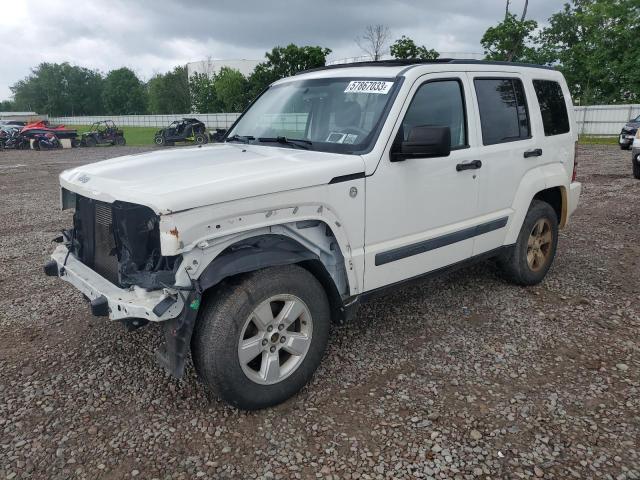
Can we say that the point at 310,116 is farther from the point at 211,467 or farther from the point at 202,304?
the point at 211,467

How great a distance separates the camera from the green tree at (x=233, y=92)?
56.1m

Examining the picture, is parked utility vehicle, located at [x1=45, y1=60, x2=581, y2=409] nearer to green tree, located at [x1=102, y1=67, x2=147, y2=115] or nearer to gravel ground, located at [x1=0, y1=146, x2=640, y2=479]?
gravel ground, located at [x1=0, y1=146, x2=640, y2=479]

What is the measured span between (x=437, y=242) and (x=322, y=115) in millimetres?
1306

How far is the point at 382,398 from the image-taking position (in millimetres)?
3107

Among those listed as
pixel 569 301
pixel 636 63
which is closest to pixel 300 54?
pixel 636 63

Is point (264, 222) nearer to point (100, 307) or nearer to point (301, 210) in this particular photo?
point (301, 210)

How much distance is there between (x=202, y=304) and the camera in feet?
9.03

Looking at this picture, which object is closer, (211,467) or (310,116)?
(211,467)

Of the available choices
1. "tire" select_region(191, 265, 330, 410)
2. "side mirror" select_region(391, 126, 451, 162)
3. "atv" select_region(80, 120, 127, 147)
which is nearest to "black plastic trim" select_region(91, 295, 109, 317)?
"tire" select_region(191, 265, 330, 410)

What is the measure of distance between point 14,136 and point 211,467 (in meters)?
30.7

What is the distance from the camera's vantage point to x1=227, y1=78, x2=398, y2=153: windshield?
11.0 feet

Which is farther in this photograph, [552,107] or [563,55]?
[563,55]

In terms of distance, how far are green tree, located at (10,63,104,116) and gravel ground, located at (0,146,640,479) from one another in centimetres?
10893

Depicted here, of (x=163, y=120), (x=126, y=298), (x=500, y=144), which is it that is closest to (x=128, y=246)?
(x=126, y=298)
